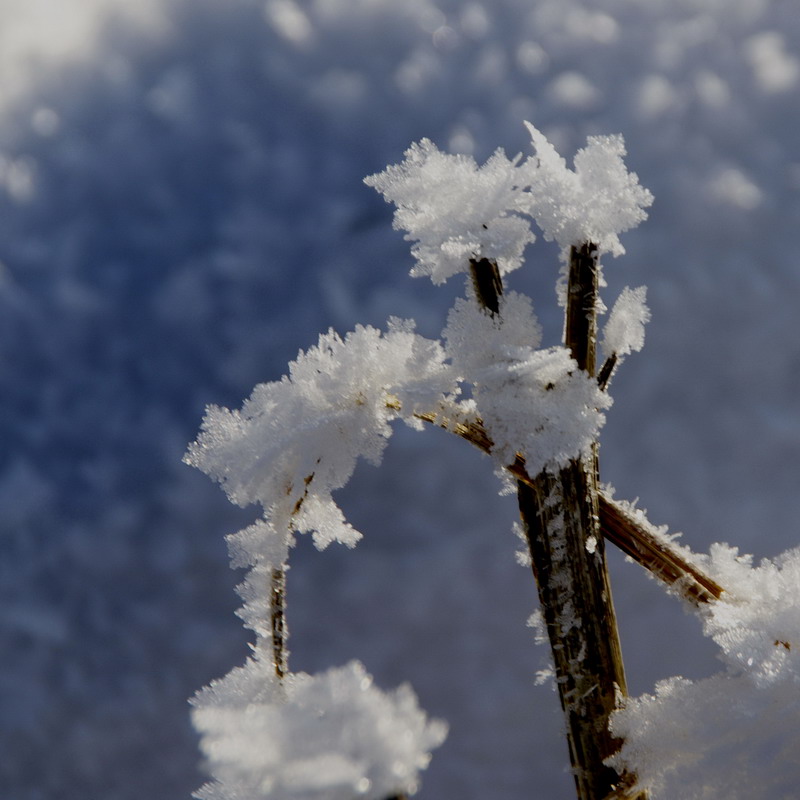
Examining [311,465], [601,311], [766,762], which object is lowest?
[766,762]

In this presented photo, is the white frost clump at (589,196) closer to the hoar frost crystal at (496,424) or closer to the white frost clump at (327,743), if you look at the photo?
the hoar frost crystal at (496,424)

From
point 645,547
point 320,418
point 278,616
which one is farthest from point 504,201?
point 278,616

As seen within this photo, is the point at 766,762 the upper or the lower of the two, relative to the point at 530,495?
lower

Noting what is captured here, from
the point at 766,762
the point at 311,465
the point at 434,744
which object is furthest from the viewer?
the point at 311,465

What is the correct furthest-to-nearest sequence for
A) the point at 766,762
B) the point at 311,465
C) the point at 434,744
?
the point at 311,465, the point at 766,762, the point at 434,744

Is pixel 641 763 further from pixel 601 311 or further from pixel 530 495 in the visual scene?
pixel 601 311

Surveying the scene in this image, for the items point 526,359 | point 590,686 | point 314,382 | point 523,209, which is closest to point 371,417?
point 314,382

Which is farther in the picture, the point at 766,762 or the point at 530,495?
the point at 530,495
